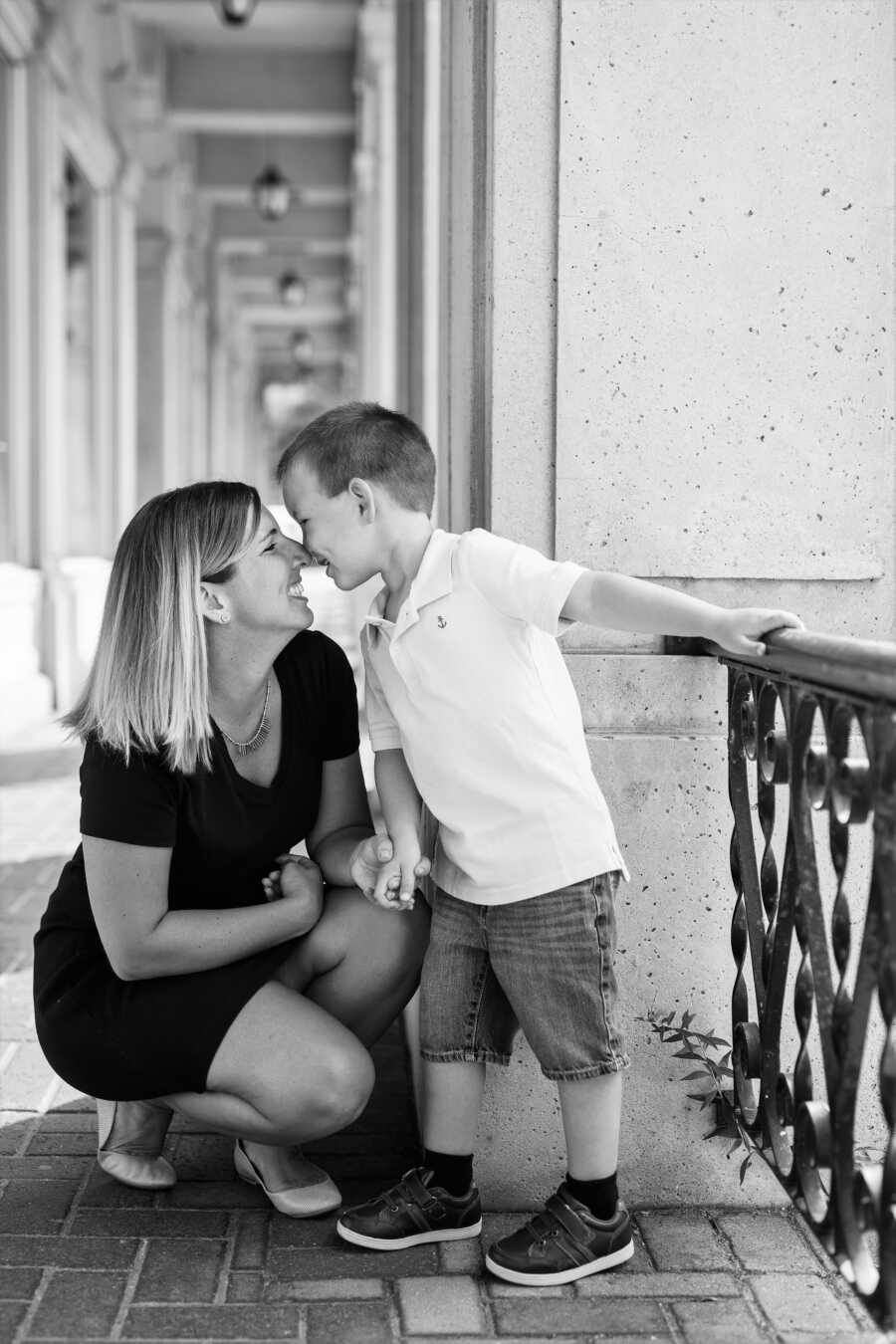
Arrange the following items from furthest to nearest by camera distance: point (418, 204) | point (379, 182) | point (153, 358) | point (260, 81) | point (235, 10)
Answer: point (153, 358)
point (260, 81)
point (379, 182)
point (235, 10)
point (418, 204)

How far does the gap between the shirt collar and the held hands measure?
391 millimetres

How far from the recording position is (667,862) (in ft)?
8.73

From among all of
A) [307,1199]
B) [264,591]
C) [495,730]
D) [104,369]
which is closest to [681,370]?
[495,730]

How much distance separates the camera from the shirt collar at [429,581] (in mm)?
2416

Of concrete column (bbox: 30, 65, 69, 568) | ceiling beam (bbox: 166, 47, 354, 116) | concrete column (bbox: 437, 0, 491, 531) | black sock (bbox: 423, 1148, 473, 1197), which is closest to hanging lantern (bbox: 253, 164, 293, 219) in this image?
ceiling beam (bbox: 166, 47, 354, 116)

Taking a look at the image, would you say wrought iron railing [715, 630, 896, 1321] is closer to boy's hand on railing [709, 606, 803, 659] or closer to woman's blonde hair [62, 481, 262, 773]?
boy's hand on railing [709, 606, 803, 659]

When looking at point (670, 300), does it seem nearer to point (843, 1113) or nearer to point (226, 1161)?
point (843, 1113)

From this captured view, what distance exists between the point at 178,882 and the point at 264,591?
56 cm

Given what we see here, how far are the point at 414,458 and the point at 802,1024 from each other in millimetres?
1131

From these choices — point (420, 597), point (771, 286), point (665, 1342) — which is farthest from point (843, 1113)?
point (771, 286)

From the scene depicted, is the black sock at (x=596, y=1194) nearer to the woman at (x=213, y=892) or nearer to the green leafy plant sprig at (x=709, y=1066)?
the green leafy plant sprig at (x=709, y=1066)

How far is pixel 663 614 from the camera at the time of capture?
2.23 metres

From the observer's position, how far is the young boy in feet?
7.88

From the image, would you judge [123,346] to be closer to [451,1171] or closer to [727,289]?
[727,289]
